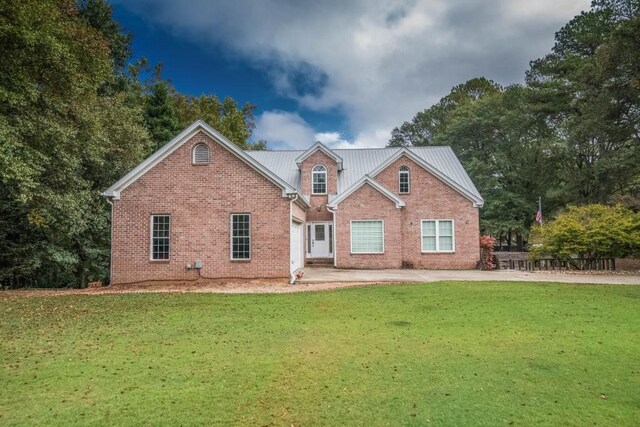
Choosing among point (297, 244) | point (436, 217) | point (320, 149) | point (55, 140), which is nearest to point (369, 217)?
point (436, 217)

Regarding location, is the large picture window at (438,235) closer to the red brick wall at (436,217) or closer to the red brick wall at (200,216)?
the red brick wall at (436,217)

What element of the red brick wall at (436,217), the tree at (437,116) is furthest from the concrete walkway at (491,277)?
the tree at (437,116)

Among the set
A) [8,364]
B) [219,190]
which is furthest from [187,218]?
[8,364]

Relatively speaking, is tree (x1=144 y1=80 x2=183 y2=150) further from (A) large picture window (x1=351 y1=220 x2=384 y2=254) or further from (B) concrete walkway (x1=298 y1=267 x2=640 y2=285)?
(B) concrete walkway (x1=298 y1=267 x2=640 y2=285)

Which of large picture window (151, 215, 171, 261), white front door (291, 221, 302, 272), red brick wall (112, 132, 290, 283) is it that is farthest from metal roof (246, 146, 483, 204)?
large picture window (151, 215, 171, 261)

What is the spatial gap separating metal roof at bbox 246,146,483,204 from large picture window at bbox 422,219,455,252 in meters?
3.19

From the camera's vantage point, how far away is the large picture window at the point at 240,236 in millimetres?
15773

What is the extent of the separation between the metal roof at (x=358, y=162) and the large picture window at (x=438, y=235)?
10.5 ft

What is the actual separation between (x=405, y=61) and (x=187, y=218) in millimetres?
16131

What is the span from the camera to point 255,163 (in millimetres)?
15789

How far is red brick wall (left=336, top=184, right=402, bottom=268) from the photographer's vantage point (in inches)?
821

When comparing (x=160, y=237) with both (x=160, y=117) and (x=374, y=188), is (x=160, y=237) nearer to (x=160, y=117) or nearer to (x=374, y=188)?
(x=374, y=188)

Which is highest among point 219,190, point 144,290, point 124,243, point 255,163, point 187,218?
Answer: point 255,163

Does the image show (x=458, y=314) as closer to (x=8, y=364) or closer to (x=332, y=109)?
(x=8, y=364)
